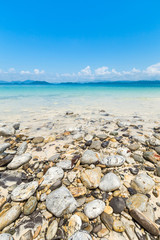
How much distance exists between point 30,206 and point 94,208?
1.04 m

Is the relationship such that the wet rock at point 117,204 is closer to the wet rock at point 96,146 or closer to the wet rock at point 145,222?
the wet rock at point 145,222

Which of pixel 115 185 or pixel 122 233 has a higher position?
pixel 115 185

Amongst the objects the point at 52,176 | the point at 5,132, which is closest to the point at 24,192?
the point at 52,176

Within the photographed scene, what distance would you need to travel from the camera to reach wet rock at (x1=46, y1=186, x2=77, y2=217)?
175 cm

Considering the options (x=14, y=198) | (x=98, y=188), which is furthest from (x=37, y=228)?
(x=98, y=188)

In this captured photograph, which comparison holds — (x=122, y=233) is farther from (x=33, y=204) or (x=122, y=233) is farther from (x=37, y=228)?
(x=33, y=204)

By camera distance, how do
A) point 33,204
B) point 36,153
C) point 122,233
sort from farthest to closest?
point 36,153
point 33,204
point 122,233

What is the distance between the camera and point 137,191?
213 cm

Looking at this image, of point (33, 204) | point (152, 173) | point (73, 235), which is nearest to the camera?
point (73, 235)

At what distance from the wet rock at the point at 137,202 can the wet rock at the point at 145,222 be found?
11cm

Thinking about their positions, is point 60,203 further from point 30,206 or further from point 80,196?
point 30,206

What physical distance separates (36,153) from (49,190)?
1.52 m

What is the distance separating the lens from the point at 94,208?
177cm

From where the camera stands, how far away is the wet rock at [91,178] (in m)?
2.18
